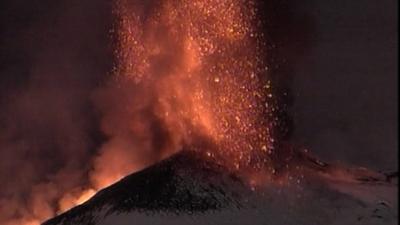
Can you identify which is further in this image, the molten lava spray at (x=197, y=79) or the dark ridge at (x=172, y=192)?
the molten lava spray at (x=197, y=79)

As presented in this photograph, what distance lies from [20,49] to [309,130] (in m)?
1.45

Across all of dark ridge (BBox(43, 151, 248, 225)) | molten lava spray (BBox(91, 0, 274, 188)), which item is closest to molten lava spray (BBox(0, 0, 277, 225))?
molten lava spray (BBox(91, 0, 274, 188))

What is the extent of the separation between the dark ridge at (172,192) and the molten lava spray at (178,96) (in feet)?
0.54

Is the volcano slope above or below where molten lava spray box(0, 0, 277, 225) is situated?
below

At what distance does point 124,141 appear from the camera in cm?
316

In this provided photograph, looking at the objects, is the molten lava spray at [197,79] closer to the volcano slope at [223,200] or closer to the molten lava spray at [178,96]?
the molten lava spray at [178,96]

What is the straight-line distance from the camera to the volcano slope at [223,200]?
2172 millimetres

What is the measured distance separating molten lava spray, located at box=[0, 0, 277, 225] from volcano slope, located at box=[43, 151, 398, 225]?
198mm

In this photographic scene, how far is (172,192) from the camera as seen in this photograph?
2.25 metres

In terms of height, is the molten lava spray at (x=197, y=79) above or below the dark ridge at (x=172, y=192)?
above

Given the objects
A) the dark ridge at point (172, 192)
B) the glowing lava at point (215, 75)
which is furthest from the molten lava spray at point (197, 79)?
the dark ridge at point (172, 192)

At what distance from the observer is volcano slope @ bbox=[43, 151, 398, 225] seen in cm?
217

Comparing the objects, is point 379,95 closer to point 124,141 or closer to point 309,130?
point 309,130

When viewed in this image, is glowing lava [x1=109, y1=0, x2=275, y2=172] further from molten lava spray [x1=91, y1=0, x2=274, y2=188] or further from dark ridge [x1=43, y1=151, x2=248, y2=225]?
dark ridge [x1=43, y1=151, x2=248, y2=225]
